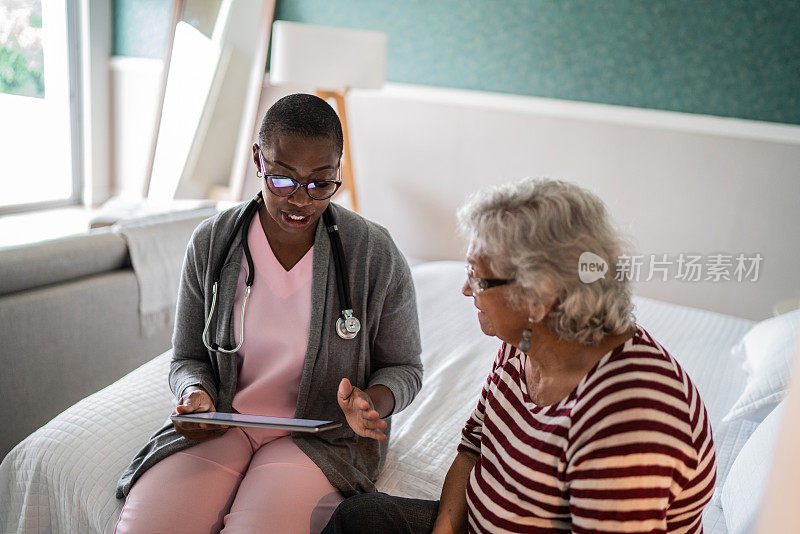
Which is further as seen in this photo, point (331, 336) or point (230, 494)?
point (331, 336)

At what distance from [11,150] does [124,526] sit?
4128 mm

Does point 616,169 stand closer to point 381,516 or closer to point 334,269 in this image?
point 334,269

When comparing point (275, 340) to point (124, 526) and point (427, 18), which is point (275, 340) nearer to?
point (124, 526)

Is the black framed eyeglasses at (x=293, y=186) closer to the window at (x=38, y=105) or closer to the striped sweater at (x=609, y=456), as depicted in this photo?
the striped sweater at (x=609, y=456)

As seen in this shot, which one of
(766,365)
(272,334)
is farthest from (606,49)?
(272,334)

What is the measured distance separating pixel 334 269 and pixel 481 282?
0.41m

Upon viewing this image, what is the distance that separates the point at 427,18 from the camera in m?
3.54

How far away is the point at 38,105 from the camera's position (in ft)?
14.6

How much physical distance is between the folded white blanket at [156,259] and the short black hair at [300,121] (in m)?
1.06

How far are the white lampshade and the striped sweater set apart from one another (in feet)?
7.72

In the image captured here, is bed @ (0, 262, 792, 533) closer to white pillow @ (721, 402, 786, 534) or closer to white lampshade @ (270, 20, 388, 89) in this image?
white pillow @ (721, 402, 786, 534)

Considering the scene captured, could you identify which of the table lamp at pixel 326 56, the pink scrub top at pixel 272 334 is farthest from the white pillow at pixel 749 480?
the table lamp at pixel 326 56

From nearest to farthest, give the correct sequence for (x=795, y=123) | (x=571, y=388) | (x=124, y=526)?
(x=571, y=388) → (x=124, y=526) → (x=795, y=123)

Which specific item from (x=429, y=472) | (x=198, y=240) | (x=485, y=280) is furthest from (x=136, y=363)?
(x=485, y=280)
